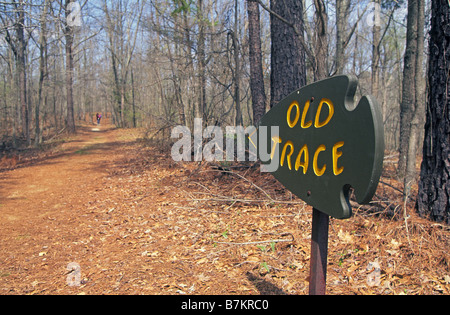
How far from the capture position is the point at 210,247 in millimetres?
3389

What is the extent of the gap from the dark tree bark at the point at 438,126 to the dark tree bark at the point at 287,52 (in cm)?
267

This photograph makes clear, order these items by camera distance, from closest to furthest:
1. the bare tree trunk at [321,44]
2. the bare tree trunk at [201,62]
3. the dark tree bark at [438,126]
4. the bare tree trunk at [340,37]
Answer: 1. the dark tree bark at [438,126]
2. the bare tree trunk at [321,44]
3. the bare tree trunk at [340,37]
4. the bare tree trunk at [201,62]

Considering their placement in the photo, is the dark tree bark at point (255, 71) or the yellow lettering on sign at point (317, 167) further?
the dark tree bark at point (255, 71)

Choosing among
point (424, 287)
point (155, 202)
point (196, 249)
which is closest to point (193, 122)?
point (155, 202)

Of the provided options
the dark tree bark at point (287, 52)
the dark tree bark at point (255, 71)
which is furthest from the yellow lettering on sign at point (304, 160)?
the dark tree bark at point (255, 71)

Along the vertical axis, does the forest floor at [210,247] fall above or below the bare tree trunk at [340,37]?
below

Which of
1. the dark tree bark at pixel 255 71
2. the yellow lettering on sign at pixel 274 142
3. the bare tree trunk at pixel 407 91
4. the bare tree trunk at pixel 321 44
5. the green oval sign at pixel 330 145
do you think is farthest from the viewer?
the dark tree bark at pixel 255 71

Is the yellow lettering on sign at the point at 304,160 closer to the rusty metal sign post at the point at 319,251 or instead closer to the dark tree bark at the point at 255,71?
the rusty metal sign post at the point at 319,251

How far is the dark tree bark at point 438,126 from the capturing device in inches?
113

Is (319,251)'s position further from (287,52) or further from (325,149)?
(287,52)

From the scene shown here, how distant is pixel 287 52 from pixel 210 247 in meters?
3.91

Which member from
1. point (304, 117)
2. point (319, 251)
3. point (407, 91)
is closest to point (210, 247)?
point (319, 251)

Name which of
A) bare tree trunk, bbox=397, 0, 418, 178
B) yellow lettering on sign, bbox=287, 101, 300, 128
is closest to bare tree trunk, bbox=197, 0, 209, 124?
bare tree trunk, bbox=397, 0, 418, 178

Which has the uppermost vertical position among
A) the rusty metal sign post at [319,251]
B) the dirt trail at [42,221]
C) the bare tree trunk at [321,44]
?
the bare tree trunk at [321,44]
